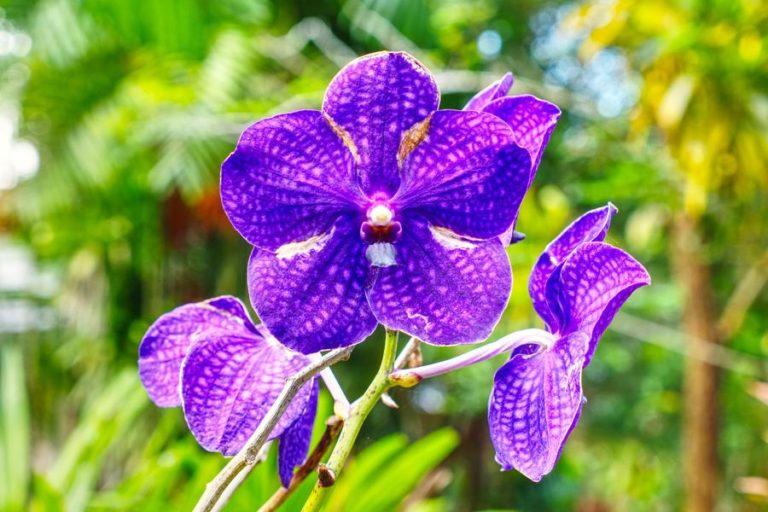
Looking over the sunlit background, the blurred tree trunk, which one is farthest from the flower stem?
the blurred tree trunk

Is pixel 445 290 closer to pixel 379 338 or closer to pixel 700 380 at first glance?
pixel 700 380

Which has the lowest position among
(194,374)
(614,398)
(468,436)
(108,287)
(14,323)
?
(614,398)


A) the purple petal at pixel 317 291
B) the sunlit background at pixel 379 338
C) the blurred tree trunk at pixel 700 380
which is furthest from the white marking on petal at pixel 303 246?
the blurred tree trunk at pixel 700 380

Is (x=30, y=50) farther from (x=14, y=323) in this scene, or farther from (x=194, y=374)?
(x=194, y=374)

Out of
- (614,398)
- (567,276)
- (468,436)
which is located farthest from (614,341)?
(567,276)

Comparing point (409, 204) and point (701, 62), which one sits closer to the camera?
point (409, 204)

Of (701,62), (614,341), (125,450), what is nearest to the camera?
(701,62)
